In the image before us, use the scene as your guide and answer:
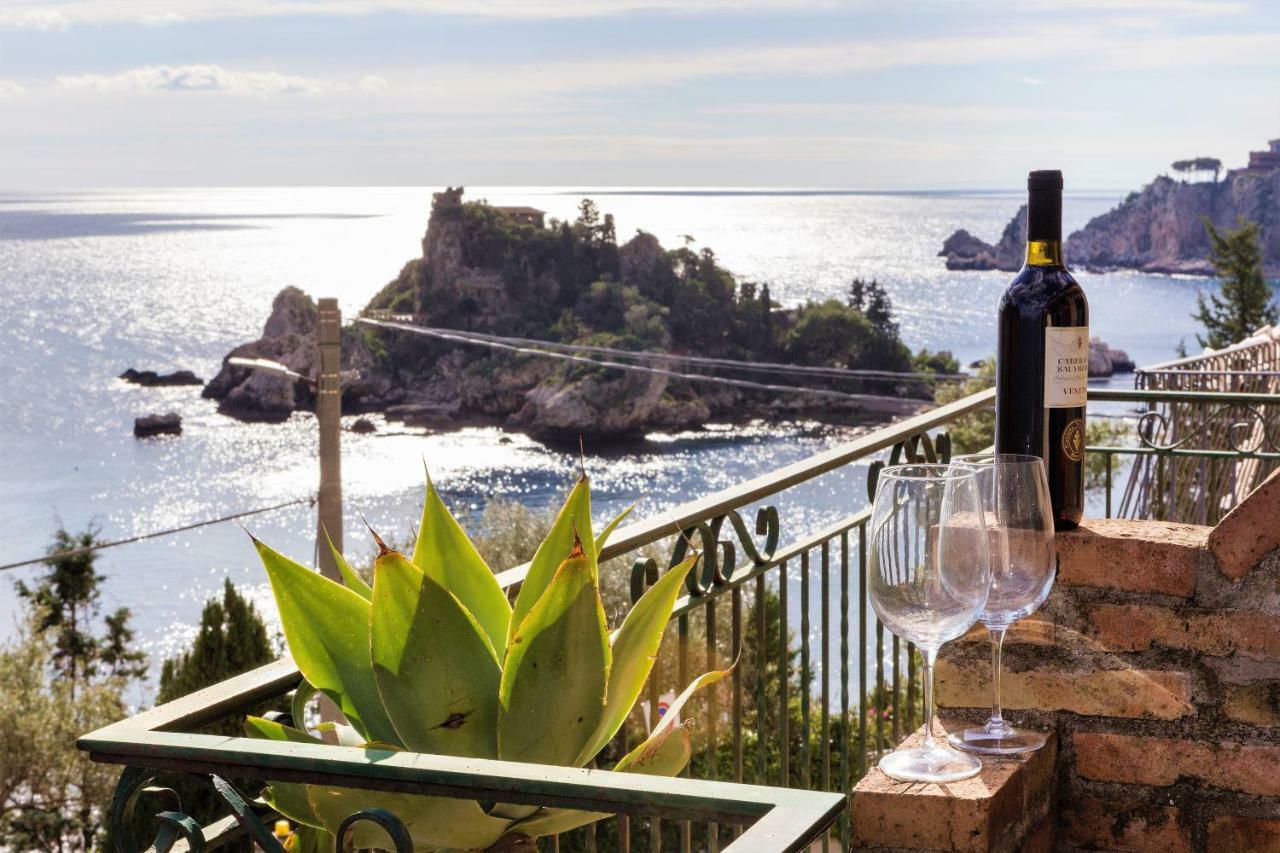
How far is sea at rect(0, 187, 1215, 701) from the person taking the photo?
44062 mm

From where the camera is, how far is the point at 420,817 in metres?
0.95

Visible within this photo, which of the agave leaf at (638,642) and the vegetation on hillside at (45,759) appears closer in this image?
the agave leaf at (638,642)

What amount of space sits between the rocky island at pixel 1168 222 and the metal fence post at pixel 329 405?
33179mm

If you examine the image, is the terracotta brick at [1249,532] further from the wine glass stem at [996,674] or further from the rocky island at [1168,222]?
the rocky island at [1168,222]

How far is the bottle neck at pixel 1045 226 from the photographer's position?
1445 millimetres

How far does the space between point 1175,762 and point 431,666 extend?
911mm

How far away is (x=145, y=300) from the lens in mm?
78562

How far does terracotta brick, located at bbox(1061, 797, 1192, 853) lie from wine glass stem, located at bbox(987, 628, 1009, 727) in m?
0.14

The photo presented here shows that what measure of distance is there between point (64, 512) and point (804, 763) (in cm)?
5060

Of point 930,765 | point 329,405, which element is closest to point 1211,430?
point 930,765

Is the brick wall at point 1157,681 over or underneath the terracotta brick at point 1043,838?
over

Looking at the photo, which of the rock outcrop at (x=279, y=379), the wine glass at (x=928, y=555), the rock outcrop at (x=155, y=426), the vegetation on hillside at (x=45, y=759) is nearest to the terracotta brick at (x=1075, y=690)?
the wine glass at (x=928, y=555)

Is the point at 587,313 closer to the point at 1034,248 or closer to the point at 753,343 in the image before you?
the point at 753,343

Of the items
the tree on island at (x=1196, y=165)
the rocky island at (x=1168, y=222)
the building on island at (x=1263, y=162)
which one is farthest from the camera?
the tree on island at (x=1196, y=165)
